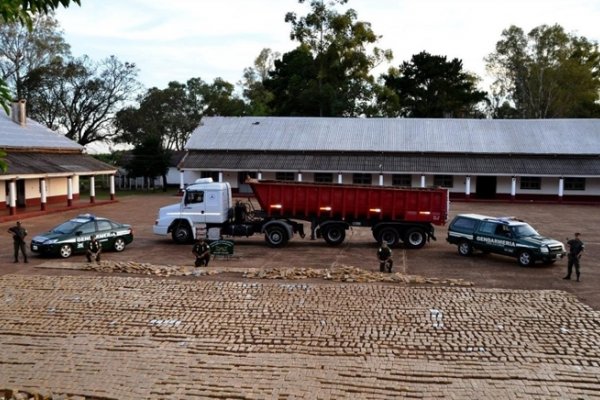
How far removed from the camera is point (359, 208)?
22578 millimetres

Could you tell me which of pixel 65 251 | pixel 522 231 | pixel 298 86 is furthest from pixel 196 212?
pixel 298 86

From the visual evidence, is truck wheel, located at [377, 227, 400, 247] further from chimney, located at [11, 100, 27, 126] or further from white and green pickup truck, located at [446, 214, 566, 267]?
chimney, located at [11, 100, 27, 126]

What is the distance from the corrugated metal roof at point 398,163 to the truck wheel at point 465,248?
77.2 ft

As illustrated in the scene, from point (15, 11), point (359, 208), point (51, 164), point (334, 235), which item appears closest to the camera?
point (15, 11)

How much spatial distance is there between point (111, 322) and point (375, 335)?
18.8ft

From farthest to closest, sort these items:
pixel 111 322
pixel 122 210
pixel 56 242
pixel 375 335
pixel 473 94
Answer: pixel 473 94, pixel 122 210, pixel 56 242, pixel 111 322, pixel 375 335

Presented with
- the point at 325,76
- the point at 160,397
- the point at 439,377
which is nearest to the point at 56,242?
the point at 160,397

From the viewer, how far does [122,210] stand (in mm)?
37312

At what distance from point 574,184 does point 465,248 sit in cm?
2826

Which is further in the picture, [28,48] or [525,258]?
[28,48]

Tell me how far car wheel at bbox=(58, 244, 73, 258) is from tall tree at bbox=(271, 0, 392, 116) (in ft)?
145

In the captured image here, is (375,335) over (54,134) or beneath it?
beneath

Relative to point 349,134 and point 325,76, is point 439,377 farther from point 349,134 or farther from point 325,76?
point 325,76

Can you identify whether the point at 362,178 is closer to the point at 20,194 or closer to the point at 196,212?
the point at 20,194
